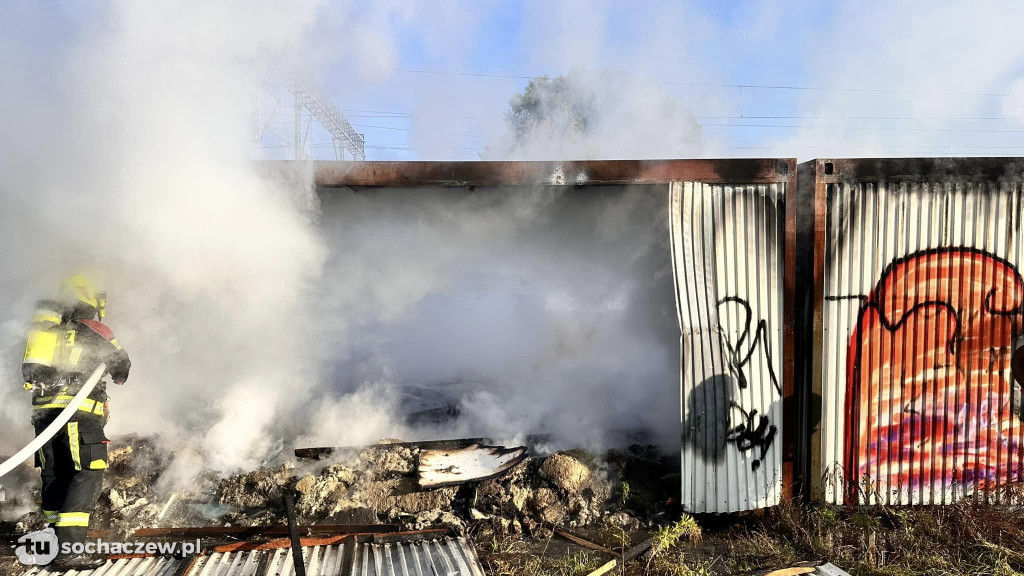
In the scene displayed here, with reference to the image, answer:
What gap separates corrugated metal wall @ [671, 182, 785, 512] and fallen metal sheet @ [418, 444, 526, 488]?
1662 mm

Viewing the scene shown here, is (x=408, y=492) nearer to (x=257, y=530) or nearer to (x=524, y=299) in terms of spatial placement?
(x=257, y=530)

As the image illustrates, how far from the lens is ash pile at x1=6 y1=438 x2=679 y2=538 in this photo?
430cm

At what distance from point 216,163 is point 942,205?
6.25m

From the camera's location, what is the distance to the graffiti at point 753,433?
436 cm

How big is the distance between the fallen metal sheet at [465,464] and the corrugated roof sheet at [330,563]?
0.76 m

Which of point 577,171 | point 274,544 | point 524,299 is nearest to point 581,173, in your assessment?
point 577,171

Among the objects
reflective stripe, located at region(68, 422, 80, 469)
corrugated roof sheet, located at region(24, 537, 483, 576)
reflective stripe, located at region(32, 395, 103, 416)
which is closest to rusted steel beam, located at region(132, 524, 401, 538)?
corrugated roof sheet, located at region(24, 537, 483, 576)

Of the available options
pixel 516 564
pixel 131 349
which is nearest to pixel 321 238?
pixel 131 349

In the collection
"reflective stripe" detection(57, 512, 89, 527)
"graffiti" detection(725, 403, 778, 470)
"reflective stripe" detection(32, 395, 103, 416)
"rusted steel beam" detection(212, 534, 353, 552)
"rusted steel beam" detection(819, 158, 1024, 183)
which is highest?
"rusted steel beam" detection(819, 158, 1024, 183)

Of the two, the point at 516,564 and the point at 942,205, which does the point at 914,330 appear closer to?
the point at 942,205

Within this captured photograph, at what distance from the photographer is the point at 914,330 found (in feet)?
14.4

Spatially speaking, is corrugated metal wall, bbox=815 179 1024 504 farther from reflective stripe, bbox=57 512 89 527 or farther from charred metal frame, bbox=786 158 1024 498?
reflective stripe, bbox=57 512 89 527

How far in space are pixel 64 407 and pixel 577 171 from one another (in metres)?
4.31

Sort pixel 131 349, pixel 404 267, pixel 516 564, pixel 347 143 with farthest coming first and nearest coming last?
pixel 347 143, pixel 404 267, pixel 131 349, pixel 516 564
